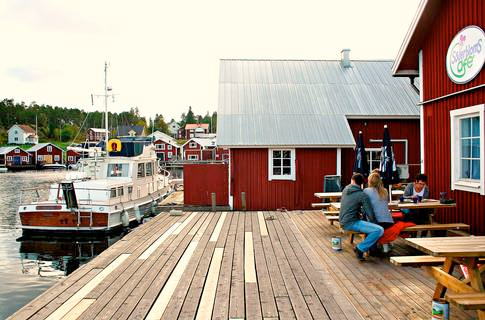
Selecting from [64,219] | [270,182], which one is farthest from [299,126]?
Result: [64,219]

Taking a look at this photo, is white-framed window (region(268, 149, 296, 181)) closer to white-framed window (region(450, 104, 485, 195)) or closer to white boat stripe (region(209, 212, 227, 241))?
white boat stripe (region(209, 212, 227, 241))

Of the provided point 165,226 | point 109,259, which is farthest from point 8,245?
point 109,259

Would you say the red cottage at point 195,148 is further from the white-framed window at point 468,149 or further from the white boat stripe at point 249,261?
the white-framed window at point 468,149

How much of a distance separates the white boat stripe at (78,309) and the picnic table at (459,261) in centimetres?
391

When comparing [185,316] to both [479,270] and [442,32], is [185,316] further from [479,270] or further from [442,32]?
[442,32]

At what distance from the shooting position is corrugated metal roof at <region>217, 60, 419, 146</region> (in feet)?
54.2

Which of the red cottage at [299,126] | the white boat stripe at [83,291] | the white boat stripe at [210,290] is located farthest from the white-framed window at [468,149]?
the red cottage at [299,126]

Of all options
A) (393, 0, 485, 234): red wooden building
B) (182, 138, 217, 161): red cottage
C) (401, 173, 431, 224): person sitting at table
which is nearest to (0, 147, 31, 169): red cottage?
(182, 138, 217, 161): red cottage

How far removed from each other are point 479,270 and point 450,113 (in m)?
4.89

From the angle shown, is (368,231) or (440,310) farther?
(368,231)

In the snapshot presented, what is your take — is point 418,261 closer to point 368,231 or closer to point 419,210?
point 368,231

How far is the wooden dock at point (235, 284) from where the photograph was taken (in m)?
5.06

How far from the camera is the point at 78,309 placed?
5152 millimetres

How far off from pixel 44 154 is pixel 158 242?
8568cm
